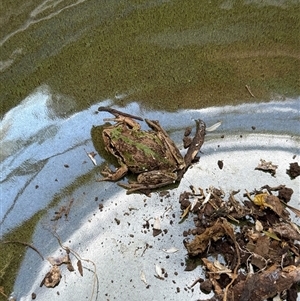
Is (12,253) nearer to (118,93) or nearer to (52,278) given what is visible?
(52,278)

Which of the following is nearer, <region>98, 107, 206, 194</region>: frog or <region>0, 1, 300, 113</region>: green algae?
<region>98, 107, 206, 194</region>: frog

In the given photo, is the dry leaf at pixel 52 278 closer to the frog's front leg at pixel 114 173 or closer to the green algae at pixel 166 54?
the frog's front leg at pixel 114 173

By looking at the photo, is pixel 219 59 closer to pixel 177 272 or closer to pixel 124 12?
pixel 124 12

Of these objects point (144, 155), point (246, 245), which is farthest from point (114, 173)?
point (246, 245)

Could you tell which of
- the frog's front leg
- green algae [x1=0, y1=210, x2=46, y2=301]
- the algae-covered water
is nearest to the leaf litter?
the algae-covered water

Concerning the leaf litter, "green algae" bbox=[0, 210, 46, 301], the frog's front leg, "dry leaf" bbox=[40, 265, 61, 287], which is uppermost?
the frog's front leg

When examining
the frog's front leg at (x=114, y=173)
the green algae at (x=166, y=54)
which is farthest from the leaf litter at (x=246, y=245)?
the green algae at (x=166, y=54)

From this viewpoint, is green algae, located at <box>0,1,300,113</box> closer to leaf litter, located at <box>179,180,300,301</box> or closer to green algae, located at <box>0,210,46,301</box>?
leaf litter, located at <box>179,180,300,301</box>
